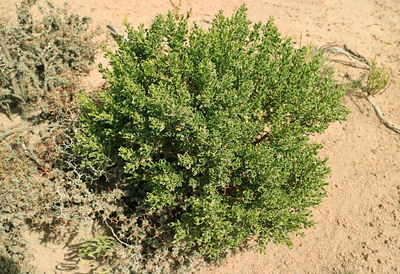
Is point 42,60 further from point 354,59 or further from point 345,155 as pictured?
point 354,59

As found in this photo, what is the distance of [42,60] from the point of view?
25.0ft

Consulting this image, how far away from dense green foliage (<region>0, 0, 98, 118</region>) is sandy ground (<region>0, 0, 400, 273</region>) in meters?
0.71

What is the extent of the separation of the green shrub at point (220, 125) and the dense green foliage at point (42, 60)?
2.71m

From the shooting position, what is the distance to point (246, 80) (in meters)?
5.08

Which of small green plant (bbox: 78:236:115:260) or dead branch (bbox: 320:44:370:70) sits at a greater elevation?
dead branch (bbox: 320:44:370:70)

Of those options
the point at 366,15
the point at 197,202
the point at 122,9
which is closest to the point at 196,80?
the point at 197,202

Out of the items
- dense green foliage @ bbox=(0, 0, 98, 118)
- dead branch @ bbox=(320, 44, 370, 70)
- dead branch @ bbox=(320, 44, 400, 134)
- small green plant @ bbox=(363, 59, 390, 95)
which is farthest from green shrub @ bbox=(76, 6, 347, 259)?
dead branch @ bbox=(320, 44, 370, 70)

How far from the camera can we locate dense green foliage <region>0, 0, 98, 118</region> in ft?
24.2

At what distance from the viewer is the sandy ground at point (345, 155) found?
6293 millimetres

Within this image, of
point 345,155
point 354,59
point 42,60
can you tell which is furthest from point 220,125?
point 354,59

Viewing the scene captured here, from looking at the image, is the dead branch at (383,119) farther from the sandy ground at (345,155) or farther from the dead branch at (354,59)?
the sandy ground at (345,155)

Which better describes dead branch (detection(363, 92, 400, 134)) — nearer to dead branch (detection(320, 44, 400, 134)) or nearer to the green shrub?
dead branch (detection(320, 44, 400, 134))

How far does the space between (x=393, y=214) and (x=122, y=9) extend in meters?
9.95

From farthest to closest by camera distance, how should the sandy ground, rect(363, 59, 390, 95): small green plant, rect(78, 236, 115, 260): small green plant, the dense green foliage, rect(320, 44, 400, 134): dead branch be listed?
rect(320, 44, 400, 134): dead branch → rect(363, 59, 390, 95): small green plant → the dense green foliage → the sandy ground → rect(78, 236, 115, 260): small green plant
